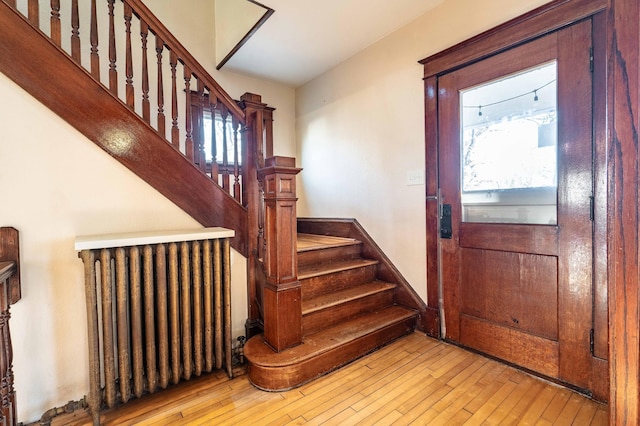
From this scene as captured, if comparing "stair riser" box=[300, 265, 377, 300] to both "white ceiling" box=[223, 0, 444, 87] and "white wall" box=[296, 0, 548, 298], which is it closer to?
"white wall" box=[296, 0, 548, 298]

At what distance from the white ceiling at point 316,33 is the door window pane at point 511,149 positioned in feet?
3.06

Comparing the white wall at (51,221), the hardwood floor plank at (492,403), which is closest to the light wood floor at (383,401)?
the hardwood floor plank at (492,403)

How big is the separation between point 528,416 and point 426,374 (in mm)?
545

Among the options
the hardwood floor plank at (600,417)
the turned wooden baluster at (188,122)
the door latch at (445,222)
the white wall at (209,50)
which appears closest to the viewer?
the hardwood floor plank at (600,417)

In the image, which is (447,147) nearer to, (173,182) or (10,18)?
(173,182)

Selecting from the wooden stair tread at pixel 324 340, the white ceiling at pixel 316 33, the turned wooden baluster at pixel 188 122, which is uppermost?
the white ceiling at pixel 316 33

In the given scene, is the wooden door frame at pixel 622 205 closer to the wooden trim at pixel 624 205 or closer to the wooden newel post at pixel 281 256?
the wooden trim at pixel 624 205

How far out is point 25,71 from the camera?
1.49m

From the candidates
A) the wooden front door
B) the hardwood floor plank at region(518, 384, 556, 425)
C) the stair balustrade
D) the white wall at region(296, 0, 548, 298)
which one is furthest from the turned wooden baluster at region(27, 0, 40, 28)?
the hardwood floor plank at region(518, 384, 556, 425)

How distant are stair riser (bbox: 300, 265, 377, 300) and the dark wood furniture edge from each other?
0.13m

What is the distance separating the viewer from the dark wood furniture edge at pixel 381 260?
2.45 meters

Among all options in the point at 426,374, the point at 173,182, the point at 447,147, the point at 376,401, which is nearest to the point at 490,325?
the point at 426,374

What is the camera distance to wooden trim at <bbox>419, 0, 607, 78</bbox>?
5.46 ft

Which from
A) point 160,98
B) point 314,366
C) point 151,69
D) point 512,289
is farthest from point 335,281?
point 151,69
